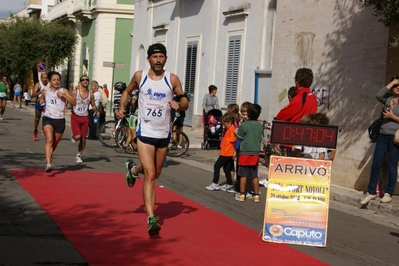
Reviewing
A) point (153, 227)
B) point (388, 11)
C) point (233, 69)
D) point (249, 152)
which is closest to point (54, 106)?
point (249, 152)

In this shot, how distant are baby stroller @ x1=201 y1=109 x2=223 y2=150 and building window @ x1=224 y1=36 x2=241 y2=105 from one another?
331 centimetres

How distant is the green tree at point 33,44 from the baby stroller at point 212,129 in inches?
1204

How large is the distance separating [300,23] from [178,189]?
5516 millimetres

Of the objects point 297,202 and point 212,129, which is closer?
point 297,202

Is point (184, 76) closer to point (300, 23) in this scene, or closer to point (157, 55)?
point (300, 23)

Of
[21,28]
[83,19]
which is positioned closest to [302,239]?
[83,19]

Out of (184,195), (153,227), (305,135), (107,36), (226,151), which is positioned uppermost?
(107,36)

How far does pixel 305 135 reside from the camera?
9.16m

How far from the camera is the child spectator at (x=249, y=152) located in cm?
1227

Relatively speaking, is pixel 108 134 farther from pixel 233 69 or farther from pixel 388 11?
pixel 388 11

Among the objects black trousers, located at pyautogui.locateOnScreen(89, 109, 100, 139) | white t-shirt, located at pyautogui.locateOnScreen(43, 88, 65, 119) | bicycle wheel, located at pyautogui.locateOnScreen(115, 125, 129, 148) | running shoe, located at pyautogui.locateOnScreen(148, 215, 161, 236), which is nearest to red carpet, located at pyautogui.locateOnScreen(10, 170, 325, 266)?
running shoe, located at pyautogui.locateOnScreen(148, 215, 161, 236)

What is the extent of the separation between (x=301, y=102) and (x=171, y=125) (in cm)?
257

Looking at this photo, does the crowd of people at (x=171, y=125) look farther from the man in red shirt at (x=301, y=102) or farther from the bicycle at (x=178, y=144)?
the bicycle at (x=178, y=144)

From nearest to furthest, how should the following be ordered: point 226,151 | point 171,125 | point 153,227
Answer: point 153,227 → point 171,125 → point 226,151
